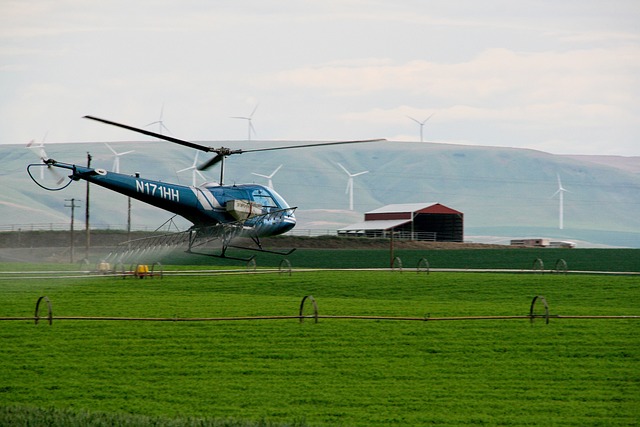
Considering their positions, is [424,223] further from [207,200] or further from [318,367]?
[318,367]

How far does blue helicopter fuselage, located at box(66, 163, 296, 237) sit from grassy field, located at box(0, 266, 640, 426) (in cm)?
484

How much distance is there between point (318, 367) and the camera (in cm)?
3228

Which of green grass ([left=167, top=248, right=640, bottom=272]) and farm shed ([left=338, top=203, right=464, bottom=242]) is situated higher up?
farm shed ([left=338, top=203, right=464, bottom=242])

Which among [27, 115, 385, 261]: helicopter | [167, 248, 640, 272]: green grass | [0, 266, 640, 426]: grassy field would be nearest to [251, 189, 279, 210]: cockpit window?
[27, 115, 385, 261]: helicopter

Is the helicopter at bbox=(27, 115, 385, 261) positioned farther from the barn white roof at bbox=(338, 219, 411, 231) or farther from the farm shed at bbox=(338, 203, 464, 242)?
the farm shed at bbox=(338, 203, 464, 242)

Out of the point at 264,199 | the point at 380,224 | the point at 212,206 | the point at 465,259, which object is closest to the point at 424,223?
Answer: the point at 380,224

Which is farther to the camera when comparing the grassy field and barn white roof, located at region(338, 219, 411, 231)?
barn white roof, located at region(338, 219, 411, 231)

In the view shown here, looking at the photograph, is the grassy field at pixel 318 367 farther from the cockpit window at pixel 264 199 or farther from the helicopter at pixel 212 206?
the cockpit window at pixel 264 199

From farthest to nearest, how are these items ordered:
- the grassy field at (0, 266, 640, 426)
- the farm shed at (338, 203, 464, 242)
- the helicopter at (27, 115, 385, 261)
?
the farm shed at (338, 203, 464, 242), the helicopter at (27, 115, 385, 261), the grassy field at (0, 266, 640, 426)

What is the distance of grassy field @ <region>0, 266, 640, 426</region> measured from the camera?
27.4 m

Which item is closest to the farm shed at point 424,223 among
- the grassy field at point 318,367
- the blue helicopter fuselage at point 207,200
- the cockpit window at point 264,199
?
the cockpit window at point 264,199

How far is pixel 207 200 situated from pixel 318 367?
19809mm

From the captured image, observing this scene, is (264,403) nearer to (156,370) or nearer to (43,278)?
(156,370)

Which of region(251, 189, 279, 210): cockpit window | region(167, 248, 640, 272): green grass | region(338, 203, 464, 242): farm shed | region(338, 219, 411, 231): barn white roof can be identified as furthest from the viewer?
region(338, 203, 464, 242): farm shed
